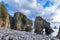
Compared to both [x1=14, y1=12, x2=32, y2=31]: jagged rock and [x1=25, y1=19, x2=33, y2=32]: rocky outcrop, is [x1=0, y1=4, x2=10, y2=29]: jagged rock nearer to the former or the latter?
[x1=14, y1=12, x2=32, y2=31]: jagged rock

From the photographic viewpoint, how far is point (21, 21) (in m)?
85.2

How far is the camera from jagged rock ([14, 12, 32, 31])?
82.6 metres

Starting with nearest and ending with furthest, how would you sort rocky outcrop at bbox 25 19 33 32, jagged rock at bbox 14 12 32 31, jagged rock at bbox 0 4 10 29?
jagged rock at bbox 0 4 10 29
jagged rock at bbox 14 12 32 31
rocky outcrop at bbox 25 19 33 32

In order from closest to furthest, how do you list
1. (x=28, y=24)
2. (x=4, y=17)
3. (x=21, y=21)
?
1. (x=4, y=17)
2. (x=21, y=21)
3. (x=28, y=24)

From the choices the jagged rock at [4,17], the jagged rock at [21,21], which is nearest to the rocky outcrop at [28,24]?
the jagged rock at [21,21]

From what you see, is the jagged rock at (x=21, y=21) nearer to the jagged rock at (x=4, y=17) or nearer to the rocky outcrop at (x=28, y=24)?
the rocky outcrop at (x=28, y=24)

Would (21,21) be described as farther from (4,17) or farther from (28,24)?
(4,17)

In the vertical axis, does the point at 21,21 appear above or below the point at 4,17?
below

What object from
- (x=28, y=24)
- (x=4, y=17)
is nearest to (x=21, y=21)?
(x=28, y=24)

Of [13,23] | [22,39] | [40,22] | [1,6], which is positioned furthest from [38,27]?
[22,39]

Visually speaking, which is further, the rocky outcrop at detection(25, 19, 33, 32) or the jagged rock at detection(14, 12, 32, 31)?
the rocky outcrop at detection(25, 19, 33, 32)

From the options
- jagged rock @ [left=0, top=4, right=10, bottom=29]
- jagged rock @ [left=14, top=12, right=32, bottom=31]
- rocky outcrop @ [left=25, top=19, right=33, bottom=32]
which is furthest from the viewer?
rocky outcrop @ [left=25, top=19, right=33, bottom=32]

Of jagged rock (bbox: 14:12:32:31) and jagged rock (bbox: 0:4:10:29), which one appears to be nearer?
jagged rock (bbox: 0:4:10:29)

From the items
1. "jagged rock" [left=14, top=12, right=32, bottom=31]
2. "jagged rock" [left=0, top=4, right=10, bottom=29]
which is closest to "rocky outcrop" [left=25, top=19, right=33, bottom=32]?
"jagged rock" [left=14, top=12, right=32, bottom=31]
